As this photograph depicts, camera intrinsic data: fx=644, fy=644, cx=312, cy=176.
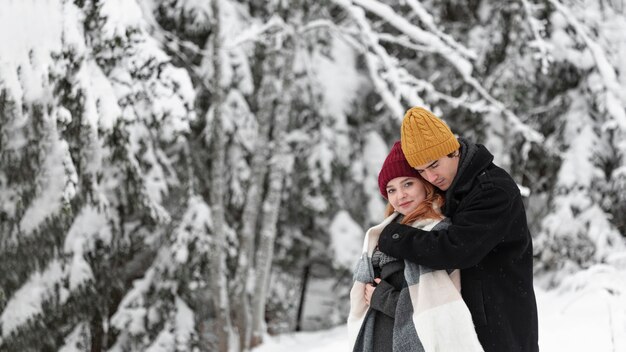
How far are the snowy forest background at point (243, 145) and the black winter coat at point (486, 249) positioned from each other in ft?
9.79

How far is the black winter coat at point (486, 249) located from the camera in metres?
2.25

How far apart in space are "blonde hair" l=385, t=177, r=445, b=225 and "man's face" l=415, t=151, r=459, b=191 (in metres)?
0.09

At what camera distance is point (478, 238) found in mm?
2225

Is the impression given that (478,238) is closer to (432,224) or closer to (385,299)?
(432,224)

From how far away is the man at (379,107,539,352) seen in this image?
2.25 meters

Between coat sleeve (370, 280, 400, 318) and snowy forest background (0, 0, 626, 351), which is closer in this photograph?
coat sleeve (370, 280, 400, 318)

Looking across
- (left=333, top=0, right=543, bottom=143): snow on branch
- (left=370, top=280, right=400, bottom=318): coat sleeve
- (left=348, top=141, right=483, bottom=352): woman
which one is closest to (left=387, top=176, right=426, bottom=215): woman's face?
(left=348, top=141, right=483, bottom=352): woman

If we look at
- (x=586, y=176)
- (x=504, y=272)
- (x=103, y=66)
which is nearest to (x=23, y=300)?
(x=103, y=66)

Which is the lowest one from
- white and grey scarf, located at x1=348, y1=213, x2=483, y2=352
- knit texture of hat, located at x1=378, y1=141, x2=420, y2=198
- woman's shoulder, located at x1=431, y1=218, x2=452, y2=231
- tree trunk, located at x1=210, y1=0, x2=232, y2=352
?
white and grey scarf, located at x1=348, y1=213, x2=483, y2=352

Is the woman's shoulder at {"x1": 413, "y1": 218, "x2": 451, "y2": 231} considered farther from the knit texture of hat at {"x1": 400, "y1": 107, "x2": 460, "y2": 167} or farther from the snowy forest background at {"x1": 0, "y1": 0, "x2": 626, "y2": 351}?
the snowy forest background at {"x1": 0, "y1": 0, "x2": 626, "y2": 351}

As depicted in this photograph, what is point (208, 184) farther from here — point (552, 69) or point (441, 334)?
point (441, 334)

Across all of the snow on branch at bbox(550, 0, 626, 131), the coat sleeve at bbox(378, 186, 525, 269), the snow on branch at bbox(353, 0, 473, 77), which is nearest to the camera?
the coat sleeve at bbox(378, 186, 525, 269)

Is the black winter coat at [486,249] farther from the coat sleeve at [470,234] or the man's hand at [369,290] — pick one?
the man's hand at [369,290]

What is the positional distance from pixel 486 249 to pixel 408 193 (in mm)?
418
